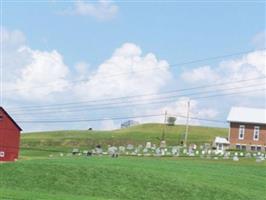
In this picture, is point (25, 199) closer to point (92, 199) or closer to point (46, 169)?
point (92, 199)

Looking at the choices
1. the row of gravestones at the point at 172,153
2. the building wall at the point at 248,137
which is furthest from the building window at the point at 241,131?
the row of gravestones at the point at 172,153

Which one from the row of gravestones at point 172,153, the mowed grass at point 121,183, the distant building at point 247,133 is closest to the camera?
the mowed grass at point 121,183

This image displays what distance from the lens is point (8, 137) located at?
61344 millimetres

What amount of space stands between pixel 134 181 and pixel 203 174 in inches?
266

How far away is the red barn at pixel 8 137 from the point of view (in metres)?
60.8

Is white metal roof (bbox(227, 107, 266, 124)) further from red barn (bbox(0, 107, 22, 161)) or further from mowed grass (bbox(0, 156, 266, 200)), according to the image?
mowed grass (bbox(0, 156, 266, 200))

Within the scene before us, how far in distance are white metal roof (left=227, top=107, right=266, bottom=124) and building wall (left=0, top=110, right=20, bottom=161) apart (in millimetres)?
32980

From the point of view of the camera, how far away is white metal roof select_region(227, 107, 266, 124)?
83750 millimetres

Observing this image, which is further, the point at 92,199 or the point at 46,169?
the point at 46,169

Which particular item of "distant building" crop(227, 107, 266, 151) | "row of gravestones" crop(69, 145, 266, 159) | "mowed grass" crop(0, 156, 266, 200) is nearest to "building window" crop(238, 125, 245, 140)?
"distant building" crop(227, 107, 266, 151)

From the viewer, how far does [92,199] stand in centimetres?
2331

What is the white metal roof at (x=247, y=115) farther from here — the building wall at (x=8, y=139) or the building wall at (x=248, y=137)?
the building wall at (x=8, y=139)

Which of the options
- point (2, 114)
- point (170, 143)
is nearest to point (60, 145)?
point (170, 143)

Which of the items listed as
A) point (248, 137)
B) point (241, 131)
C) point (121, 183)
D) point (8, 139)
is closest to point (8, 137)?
point (8, 139)
